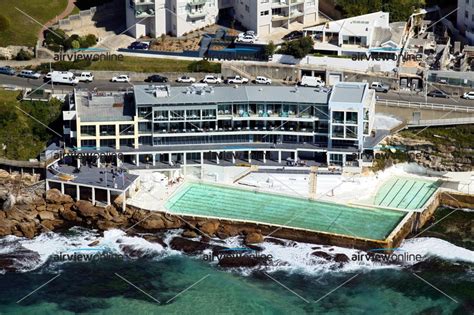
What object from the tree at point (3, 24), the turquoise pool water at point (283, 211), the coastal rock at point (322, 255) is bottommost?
the coastal rock at point (322, 255)

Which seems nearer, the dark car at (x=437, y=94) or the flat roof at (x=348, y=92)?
the flat roof at (x=348, y=92)

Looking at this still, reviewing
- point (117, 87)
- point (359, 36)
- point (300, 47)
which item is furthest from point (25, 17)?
point (359, 36)

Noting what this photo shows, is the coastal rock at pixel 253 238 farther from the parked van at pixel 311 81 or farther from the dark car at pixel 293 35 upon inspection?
the dark car at pixel 293 35

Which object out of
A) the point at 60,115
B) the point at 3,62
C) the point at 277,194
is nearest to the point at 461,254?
the point at 277,194

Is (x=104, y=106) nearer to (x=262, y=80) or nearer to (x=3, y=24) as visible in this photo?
(x=262, y=80)

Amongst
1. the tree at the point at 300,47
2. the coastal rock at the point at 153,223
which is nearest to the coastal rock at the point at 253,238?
the coastal rock at the point at 153,223
